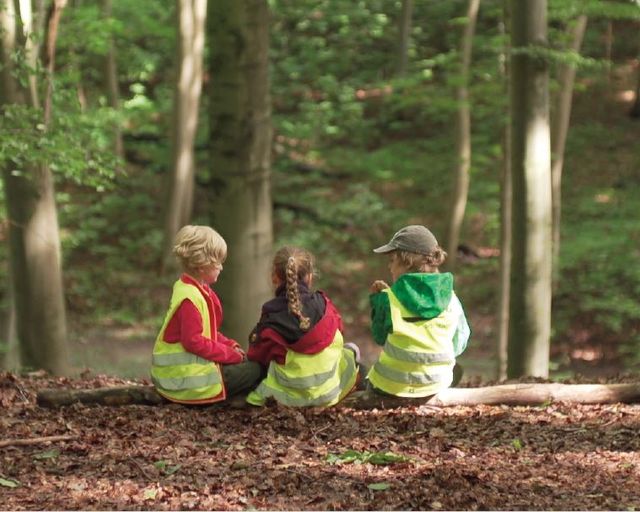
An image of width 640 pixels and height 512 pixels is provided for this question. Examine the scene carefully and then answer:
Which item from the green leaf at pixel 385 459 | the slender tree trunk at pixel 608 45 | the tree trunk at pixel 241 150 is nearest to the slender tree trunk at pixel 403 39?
the slender tree trunk at pixel 608 45

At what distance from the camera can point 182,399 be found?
6391mm

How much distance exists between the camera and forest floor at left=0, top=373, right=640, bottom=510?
4430 millimetres

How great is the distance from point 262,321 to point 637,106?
23207 millimetres

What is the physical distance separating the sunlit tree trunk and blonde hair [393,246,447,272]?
520cm

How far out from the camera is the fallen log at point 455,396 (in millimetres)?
6441

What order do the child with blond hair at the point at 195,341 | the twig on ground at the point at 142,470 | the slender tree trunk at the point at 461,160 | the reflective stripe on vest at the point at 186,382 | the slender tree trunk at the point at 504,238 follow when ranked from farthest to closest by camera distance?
the slender tree trunk at the point at 461,160 < the slender tree trunk at the point at 504,238 < the reflective stripe on vest at the point at 186,382 < the child with blond hair at the point at 195,341 < the twig on ground at the point at 142,470

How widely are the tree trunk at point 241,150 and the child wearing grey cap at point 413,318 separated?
2.71 metres

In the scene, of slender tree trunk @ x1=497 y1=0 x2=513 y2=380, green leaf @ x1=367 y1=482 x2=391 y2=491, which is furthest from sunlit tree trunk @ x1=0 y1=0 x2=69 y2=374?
slender tree trunk @ x1=497 y1=0 x2=513 y2=380

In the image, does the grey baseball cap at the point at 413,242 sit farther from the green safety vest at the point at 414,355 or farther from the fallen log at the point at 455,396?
the fallen log at the point at 455,396

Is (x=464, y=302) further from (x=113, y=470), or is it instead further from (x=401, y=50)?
(x=113, y=470)

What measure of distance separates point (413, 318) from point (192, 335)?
157 centimetres

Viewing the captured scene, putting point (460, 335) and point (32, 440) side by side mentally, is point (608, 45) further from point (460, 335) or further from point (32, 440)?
point (32, 440)

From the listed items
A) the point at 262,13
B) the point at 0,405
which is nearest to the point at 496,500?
the point at 0,405

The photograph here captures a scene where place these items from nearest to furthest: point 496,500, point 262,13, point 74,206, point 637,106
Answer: point 496,500 → point 262,13 → point 74,206 → point 637,106
